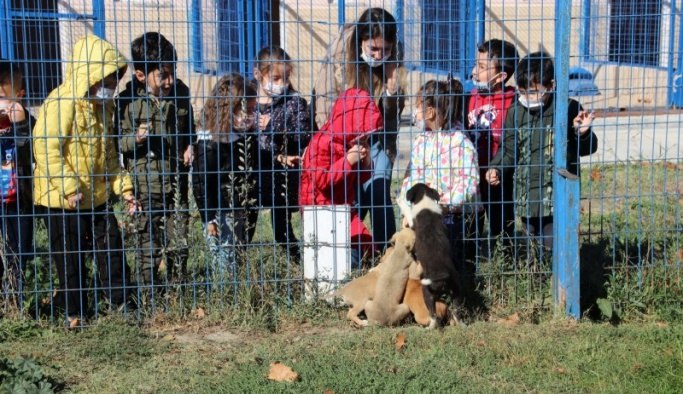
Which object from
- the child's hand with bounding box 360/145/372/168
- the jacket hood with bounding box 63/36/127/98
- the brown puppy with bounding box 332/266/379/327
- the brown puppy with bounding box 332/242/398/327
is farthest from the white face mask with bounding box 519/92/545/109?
the jacket hood with bounding box 63/36/127/98

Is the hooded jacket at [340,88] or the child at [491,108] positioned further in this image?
the child at [491,108]

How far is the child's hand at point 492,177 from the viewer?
5.93 metres

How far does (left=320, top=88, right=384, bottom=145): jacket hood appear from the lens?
18.8 feet

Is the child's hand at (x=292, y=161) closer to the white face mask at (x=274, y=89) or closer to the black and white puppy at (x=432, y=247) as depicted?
the white face mask at (x=274, y=89)

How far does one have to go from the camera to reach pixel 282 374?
15.5 feet

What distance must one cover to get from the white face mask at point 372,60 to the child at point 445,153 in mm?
334

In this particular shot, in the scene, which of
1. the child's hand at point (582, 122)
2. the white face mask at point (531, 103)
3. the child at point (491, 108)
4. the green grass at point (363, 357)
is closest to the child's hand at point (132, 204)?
the green grass at point (363, 357)

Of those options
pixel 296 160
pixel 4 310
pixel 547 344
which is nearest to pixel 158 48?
pixel 296 160

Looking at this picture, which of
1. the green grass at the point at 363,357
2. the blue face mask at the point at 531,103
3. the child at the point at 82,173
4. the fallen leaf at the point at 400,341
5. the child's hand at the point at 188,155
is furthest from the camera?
the blue face mask at the point at 531,103

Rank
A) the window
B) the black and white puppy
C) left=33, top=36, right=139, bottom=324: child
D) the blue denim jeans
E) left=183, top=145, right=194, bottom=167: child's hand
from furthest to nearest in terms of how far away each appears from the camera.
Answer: the window, the blue denim jeans, left=183, top=145, right=194, bottom=167: child's hand, left=33, top=36, right=139, bottom=324: child, the black and white puppy

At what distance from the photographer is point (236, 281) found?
5738 millimetres

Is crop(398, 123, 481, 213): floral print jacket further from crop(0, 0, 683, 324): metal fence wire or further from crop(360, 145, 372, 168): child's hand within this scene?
crop(360, 145, 372, 168): child's hand

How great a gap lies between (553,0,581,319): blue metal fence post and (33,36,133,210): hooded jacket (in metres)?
2.84

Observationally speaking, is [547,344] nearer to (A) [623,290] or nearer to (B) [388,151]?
(A) [623,290]
